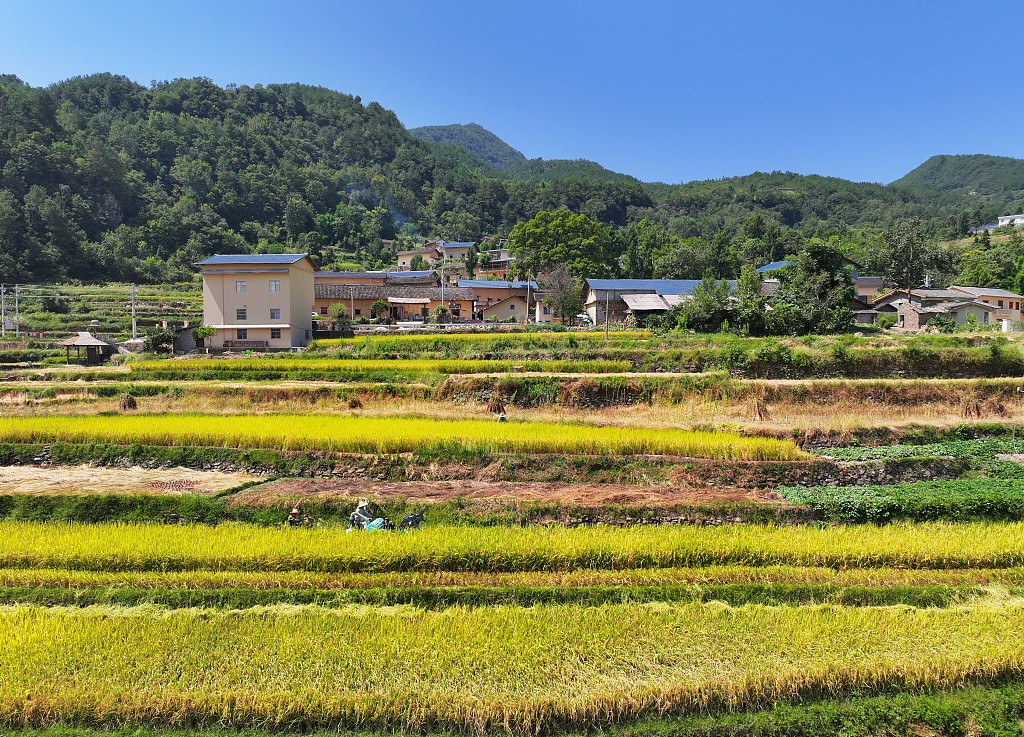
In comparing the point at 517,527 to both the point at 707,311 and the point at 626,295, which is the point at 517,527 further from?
the point at 626,295

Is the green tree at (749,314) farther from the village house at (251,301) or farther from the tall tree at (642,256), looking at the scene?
the tall tree at (642,256)

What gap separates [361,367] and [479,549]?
1874cm

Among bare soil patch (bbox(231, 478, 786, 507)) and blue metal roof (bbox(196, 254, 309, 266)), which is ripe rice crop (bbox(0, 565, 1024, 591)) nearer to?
bare soil patch (bbox(231, 478, 786, 507))

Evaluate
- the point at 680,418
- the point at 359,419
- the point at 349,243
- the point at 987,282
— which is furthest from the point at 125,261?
the point at 987,282

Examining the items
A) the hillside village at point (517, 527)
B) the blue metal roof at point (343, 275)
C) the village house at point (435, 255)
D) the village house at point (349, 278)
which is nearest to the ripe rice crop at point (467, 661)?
the hillside village at point (517, 527)

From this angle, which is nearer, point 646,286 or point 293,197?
point 646,286

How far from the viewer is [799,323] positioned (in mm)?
33406

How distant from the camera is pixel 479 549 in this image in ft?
29.2

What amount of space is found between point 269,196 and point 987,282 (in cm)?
11051

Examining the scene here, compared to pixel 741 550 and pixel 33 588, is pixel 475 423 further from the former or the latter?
pixel 33 588

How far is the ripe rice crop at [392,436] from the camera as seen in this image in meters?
14.2

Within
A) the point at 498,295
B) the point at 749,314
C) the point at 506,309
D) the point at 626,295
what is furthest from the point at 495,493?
the point at 498,295

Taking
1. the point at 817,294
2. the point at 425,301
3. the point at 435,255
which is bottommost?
the point at 817,294

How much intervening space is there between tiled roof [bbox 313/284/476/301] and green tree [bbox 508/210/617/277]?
9.86 metres
